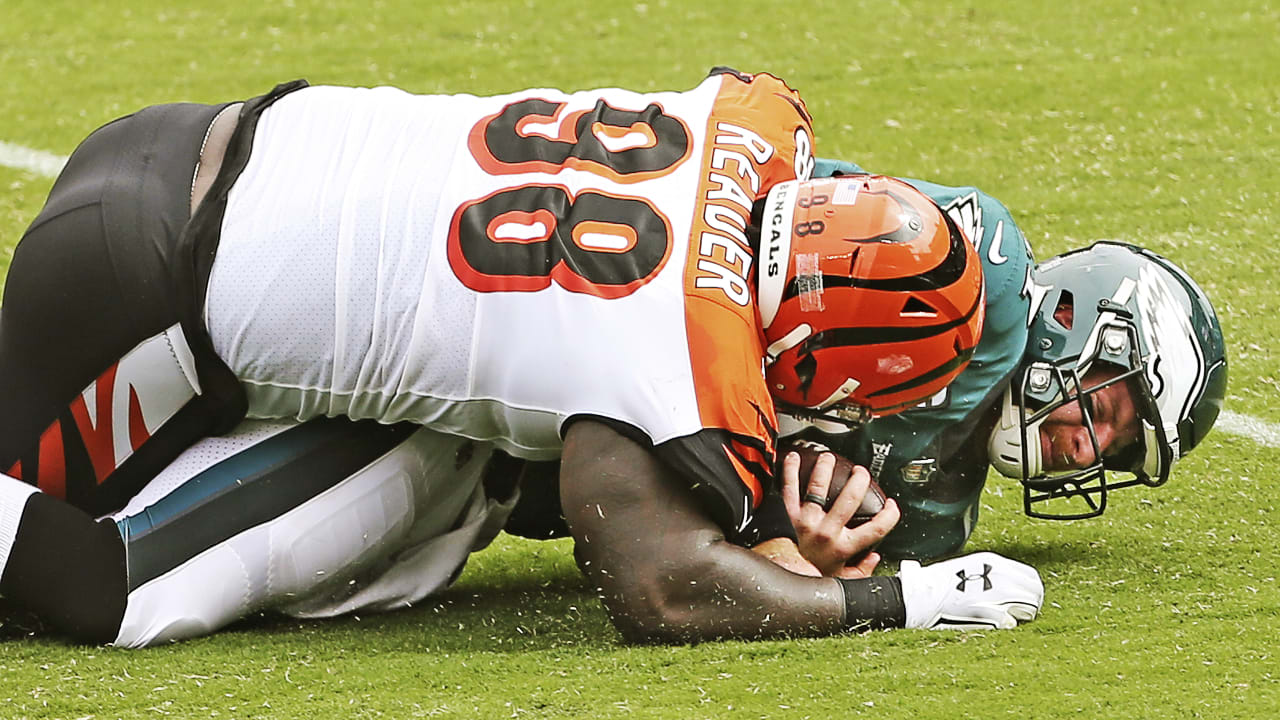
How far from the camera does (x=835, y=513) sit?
3338 mm

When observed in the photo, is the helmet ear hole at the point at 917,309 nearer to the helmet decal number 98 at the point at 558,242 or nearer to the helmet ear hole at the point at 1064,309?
the helmet decal number 98 at the point at 558,242

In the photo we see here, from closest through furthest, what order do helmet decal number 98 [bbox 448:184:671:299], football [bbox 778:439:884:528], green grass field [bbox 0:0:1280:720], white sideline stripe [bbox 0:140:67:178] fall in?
green grass field [bbox 0:0:1280:720] → helmet decal number 98 [bbox 448:184:671:299] → football [bbox 778:439:884:528] → white sideline stripe [bbox 0:140:67:178]

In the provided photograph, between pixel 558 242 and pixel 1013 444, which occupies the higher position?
pixel 558 242

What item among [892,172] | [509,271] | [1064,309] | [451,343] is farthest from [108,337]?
[892,172]

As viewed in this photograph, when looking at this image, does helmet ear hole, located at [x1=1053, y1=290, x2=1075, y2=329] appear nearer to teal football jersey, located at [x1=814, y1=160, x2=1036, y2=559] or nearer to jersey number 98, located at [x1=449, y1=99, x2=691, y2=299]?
teal football jersey, located at [x1=814, y1=160, x2=1036, y2=559]

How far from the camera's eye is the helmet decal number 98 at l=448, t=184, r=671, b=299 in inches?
114

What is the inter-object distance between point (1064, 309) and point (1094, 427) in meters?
0.27

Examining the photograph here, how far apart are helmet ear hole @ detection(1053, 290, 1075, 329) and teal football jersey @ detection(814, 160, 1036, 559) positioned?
0.22ft

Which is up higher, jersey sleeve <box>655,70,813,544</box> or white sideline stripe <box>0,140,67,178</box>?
jersey sleeve <box>655,70,813,544</box>

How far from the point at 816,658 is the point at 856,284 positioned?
65 cm

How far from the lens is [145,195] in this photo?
3111 millimetres

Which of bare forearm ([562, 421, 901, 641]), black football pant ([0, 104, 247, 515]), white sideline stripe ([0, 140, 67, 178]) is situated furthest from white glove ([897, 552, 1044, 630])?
white sideline stripe ([0, 140, 67, 178])

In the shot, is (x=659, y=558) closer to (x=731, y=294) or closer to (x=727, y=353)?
(x=727, y=353)

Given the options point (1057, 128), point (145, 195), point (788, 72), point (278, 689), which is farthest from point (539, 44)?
point (278, 689)
